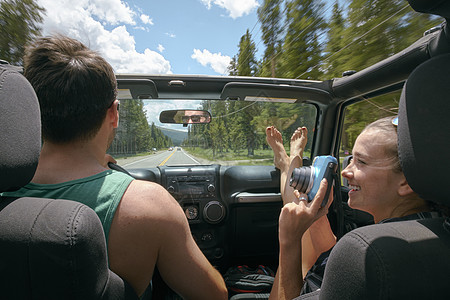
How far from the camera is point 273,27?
848 centimetres

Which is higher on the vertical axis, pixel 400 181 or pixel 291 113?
pixel 291 113

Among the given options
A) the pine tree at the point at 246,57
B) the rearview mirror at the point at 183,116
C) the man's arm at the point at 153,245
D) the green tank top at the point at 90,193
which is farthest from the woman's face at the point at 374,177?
the pine tree at the point at 246,57

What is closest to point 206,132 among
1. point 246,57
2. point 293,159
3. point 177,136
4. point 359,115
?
point 177,136

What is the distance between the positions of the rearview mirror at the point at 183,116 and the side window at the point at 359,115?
1.50 metres

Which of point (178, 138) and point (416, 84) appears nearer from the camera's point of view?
point (416, 84)

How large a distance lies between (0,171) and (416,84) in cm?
133

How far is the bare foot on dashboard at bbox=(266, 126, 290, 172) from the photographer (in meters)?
3.19

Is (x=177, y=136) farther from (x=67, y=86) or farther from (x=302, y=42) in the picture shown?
(x=302, y=42)

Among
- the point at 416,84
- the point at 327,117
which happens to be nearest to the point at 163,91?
the point at 327,117

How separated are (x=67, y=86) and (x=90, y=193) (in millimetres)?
460

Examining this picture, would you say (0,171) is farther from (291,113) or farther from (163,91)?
(291,113)

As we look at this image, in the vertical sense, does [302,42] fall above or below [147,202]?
above

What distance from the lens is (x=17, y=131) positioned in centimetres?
92

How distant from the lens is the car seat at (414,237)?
2.52 feet
